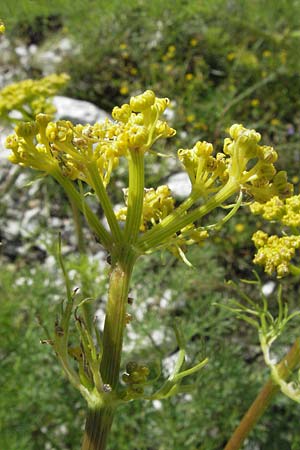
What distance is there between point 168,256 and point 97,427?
2950 mm

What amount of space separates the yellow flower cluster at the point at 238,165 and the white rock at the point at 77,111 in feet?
12.6

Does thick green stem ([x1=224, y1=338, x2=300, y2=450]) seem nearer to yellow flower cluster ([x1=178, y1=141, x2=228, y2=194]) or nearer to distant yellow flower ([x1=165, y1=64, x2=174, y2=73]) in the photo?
yellow flower cluster ([x1=178, y1=141, x2=228, y2=194])

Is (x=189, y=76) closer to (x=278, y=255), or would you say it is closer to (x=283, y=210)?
(x=283, y=210)

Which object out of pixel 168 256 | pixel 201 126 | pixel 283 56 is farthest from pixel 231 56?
pixel 168 256

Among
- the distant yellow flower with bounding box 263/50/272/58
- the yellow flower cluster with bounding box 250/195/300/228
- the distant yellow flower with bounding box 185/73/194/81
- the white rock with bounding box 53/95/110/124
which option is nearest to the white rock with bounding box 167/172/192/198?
the white rock with bounding box 53/95/110/124

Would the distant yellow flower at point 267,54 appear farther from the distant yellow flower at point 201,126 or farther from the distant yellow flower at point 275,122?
the distant yellow flower at point 201,126

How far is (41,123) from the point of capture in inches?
50.0

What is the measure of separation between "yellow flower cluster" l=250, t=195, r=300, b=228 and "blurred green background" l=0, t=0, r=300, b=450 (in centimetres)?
88

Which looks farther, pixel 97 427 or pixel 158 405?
pixel 158 405

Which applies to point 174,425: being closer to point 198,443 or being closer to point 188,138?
point 198,443

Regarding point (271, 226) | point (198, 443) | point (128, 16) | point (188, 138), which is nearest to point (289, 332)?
point (198, 443)

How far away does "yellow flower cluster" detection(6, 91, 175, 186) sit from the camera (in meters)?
1.25

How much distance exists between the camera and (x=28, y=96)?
3205 mm

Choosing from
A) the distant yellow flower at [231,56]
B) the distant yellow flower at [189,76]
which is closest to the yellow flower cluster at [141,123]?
the distant yellow flower at [189,76]
